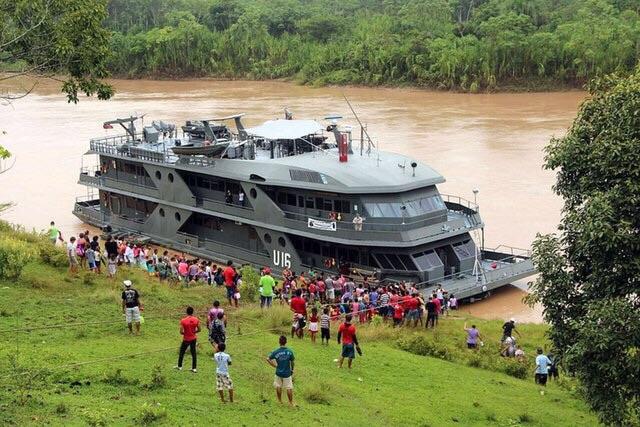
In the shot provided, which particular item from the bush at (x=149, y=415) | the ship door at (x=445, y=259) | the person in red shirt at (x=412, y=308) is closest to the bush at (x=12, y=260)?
the person in red shirt at (x=412, y=308)

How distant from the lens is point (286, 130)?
27.9m

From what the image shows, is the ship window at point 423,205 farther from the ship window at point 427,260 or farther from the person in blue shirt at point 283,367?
the person in blue shirt at point 283,367

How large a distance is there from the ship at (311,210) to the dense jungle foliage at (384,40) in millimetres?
42257

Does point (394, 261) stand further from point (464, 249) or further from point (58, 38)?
point (58, 38)

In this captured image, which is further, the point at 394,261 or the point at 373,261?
the point at 373,261

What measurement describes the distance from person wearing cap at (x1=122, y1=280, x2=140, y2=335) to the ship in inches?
398

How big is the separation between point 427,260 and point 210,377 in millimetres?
12380

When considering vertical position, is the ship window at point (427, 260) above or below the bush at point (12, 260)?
below

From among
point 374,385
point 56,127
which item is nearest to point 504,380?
point 374,385

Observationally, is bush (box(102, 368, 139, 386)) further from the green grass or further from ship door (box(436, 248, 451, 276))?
Result: ship door (box(436, 248, 451, 276))

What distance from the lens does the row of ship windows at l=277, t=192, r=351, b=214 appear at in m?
25.1

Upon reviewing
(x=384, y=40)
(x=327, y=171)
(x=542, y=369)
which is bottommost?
(x=542, y=369)

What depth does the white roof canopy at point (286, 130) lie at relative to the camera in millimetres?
27672

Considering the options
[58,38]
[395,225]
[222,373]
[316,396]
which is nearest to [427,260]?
[395,225]
